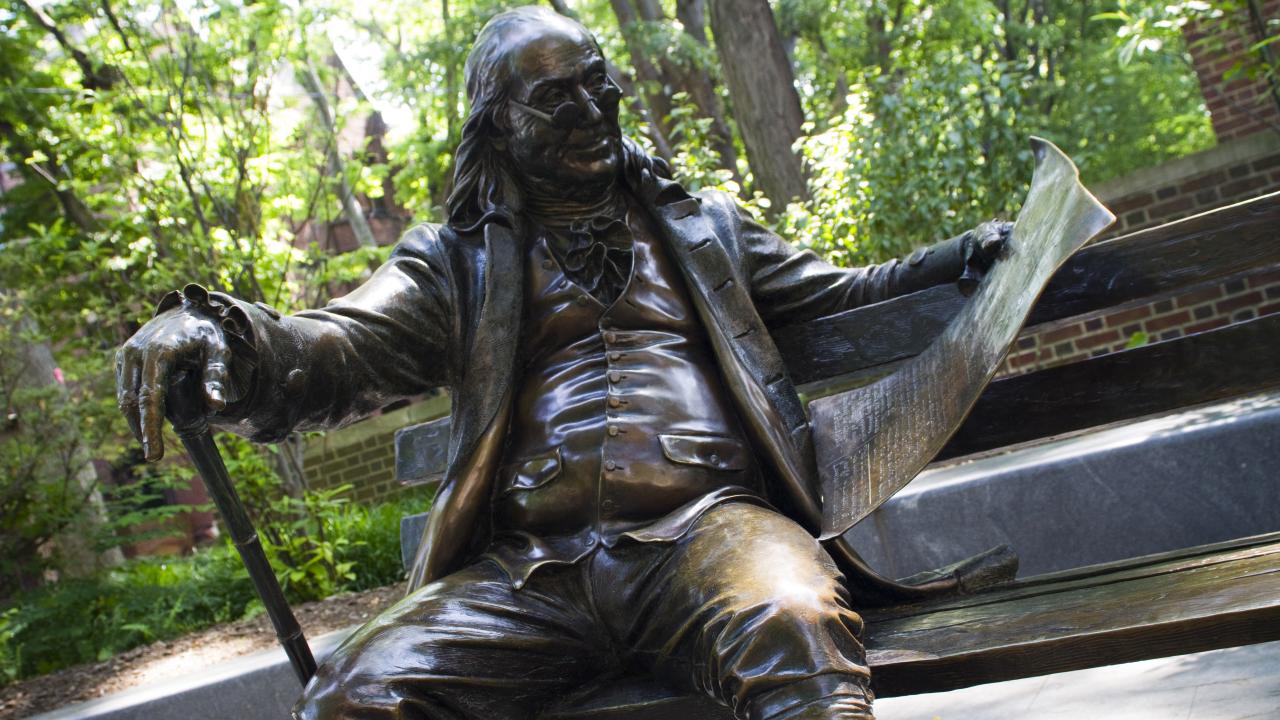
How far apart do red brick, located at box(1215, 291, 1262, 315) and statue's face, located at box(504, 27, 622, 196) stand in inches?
267

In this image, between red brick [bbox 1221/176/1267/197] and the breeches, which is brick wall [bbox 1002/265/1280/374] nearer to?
red brick [bbox 1221/176/1267/197]

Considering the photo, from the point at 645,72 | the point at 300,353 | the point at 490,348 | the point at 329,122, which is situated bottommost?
the point at 490,348

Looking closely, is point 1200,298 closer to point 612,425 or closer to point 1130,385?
point 1130,385

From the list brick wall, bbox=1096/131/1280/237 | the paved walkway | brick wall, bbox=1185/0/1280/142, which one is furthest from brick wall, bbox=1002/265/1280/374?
the paved walkway

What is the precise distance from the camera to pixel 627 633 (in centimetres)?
249

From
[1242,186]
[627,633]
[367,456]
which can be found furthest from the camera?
[367,456]

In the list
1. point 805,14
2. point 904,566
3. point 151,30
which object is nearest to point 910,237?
point 904,566

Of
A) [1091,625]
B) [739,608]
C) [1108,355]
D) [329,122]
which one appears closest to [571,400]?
[739,608]

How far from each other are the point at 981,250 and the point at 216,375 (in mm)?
1648

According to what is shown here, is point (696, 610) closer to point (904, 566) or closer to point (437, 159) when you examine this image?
point (904, 566)

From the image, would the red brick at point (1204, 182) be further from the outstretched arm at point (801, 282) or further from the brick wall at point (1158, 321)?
the outstretched arm at point (801, 282)

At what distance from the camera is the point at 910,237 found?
7.53 metres

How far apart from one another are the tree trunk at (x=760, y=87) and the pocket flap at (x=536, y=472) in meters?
6.78

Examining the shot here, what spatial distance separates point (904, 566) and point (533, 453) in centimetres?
217
